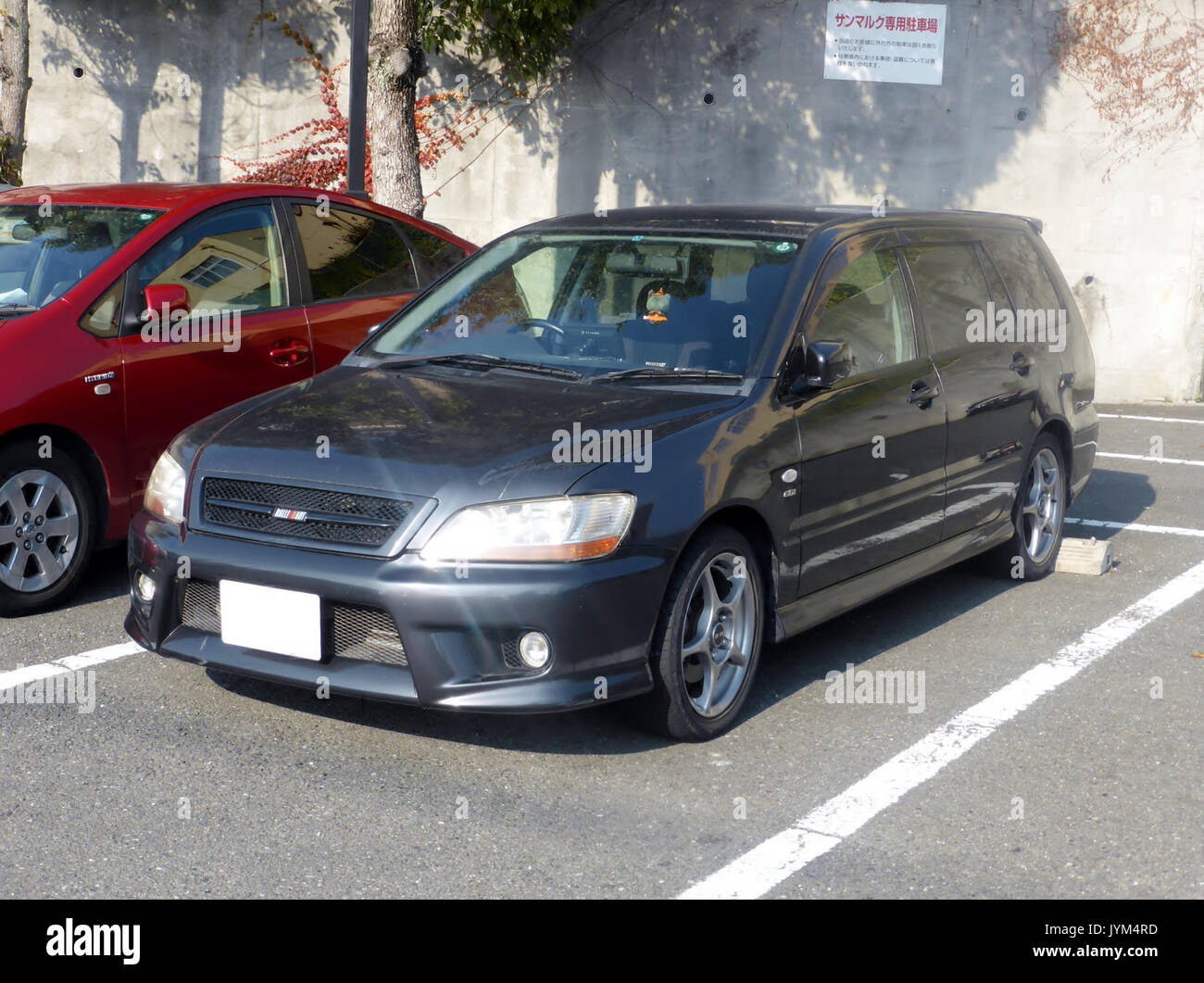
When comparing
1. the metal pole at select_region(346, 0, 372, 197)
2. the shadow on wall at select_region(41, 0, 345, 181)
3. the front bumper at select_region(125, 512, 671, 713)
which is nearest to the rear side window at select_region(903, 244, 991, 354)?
the front bumper at select_region(125, 512, 671, 713)

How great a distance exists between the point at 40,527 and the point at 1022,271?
4.40m

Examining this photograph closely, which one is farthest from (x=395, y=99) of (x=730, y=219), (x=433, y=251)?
(x=730, y=219)

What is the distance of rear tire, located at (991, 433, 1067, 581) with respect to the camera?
659 cm

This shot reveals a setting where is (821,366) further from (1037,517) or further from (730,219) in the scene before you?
(1037,517)

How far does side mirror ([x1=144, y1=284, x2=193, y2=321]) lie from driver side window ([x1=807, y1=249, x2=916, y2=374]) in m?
2.64

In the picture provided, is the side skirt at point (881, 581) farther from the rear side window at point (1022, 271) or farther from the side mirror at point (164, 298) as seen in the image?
the side mirror at point (164, 298)

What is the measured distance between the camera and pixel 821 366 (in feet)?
15.7

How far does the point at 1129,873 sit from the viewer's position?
369 cm

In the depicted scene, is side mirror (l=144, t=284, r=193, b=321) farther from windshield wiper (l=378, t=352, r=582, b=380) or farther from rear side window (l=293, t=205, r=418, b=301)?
windshield wiper (l=378, t=352, r=582, b=380)

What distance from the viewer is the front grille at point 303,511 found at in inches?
162

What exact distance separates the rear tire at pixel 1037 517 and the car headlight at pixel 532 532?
302 cm

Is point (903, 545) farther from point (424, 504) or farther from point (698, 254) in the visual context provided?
point (424, 504)

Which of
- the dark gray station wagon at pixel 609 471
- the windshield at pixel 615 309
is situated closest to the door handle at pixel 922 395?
the dark gray station wagon at pixel 609 471
